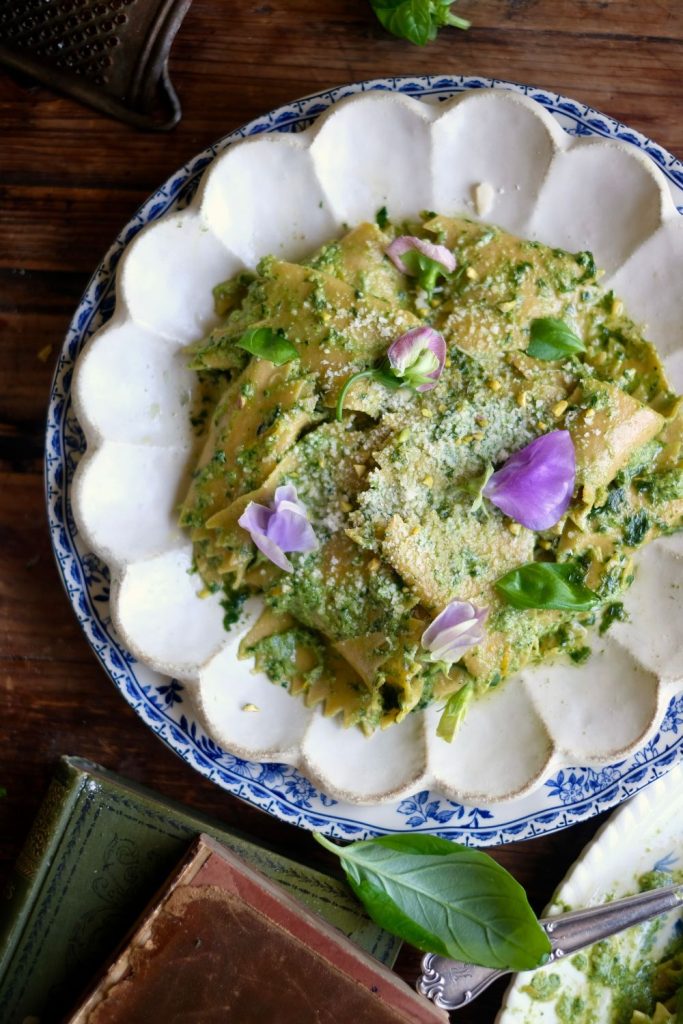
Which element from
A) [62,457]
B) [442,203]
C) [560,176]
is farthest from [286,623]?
[560,176]

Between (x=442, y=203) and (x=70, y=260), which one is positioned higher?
(x=442, y=203)

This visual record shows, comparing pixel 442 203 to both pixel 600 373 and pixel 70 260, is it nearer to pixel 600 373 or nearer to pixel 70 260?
pixel 600 373

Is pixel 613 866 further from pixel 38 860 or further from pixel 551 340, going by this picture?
pixel 38 860

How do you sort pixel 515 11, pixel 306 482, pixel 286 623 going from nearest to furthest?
pixel 306 482 → pixel 286 623 → pixel 515 11

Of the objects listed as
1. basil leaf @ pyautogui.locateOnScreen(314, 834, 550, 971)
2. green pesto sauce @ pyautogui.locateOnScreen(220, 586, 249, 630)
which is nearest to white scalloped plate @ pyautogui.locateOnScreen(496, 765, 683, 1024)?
basil leaf @ pyautogui.locateOnScreen(314, 834, 550, 971)

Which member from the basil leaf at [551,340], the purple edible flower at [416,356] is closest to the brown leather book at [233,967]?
the purple edible flower at [416,356]

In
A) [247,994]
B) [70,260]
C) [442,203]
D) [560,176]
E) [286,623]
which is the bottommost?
[247,994]
